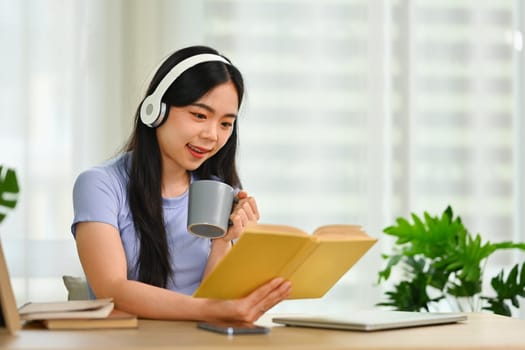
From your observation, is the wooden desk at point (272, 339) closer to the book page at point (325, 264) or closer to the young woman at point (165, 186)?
the book page at point (325, 264)

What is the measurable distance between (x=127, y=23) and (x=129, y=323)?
2168 mm

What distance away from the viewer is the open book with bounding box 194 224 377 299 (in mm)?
1220

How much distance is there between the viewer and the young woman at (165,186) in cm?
172

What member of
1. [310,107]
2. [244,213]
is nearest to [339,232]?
[244,213]

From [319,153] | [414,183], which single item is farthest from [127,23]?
[414,183]

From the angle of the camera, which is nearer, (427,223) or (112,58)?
(427,223)

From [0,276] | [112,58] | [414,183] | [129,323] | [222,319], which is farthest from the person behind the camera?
[414,183]

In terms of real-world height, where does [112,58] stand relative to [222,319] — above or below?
above

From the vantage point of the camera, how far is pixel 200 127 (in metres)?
1.87

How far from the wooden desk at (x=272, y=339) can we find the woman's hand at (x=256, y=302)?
42 mm

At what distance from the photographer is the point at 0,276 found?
1140 mm

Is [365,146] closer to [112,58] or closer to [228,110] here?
[112,58]

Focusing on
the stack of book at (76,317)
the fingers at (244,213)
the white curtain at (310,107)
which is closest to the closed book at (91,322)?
the stack of book at (76,317)

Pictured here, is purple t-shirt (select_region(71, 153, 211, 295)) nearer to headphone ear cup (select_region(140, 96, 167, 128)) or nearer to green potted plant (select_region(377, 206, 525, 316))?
headphone ear cup (select_region(140, 96, 167, 128))
